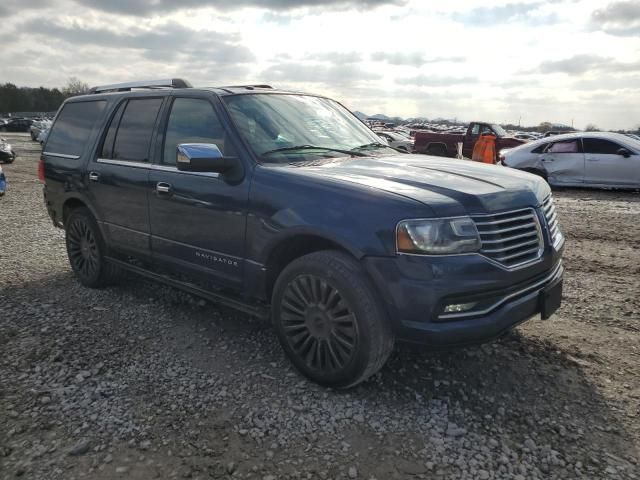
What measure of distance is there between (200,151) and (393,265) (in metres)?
1.48

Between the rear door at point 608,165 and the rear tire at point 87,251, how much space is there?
11.2m

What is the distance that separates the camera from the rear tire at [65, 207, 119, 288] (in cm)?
506

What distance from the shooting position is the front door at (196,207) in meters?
3.63

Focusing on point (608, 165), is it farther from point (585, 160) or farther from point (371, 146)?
point (371, 146)

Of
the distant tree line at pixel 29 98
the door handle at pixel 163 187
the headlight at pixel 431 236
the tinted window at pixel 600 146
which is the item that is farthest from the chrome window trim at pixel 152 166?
the distant tree line at pixel 29 98

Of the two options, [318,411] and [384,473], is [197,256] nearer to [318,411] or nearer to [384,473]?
[318,411]

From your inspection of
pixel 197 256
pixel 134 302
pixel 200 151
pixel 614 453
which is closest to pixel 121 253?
pixel 134 302

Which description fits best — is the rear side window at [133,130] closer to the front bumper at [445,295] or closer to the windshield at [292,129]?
the windshield at [292,129]

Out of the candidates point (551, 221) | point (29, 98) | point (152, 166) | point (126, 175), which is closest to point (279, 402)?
point (551, 221)

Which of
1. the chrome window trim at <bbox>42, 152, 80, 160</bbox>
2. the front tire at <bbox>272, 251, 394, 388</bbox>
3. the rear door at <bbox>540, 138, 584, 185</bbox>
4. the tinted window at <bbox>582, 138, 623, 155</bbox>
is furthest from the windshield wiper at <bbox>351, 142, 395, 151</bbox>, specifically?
the tinted window at <bbox>582, 138, 623, 155</bbox>

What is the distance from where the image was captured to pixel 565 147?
41.2 ft

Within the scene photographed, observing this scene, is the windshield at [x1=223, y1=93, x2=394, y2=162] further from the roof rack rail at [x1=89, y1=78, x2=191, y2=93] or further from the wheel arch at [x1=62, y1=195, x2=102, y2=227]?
the wheel arch at [x1=62, y1=195, x2=102, y2=227]

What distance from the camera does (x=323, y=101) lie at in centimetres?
464

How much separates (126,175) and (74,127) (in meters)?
1.36
